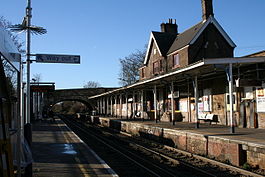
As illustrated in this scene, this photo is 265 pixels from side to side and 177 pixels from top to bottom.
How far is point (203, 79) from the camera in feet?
61.7

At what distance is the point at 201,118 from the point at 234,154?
9.58 metres

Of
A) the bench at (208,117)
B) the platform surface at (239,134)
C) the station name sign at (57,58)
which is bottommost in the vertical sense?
the platform surface at (239,134)

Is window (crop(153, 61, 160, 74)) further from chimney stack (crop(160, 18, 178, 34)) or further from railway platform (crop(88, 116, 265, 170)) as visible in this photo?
railway platform (crop(88, 116, 265, 170))

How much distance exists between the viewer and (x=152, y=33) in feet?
102

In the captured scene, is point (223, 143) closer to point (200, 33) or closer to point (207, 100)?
point (207, 100)

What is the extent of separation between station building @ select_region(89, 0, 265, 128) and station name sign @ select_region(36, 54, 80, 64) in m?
5.45

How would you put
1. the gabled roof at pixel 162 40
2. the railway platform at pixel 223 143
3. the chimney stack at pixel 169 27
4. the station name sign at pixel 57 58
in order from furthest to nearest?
the chimney stack at pixel 169 27 → the gabled roof at pixel 162 40 → the station name sign at pixel 57 58 → the railway platform at pixel 223 143

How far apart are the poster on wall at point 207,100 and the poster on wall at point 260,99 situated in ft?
13.9

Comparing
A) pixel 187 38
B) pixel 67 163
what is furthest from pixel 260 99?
pixel 187 38

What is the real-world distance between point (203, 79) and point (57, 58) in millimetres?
11761

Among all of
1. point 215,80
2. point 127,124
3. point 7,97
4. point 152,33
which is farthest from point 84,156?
point 152,33

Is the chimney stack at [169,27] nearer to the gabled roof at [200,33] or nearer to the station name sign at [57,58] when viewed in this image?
the gabled roof at [200,33]

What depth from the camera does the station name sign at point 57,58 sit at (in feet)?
30.0

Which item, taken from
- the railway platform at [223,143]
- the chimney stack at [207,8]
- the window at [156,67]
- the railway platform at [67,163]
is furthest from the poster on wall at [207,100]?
the window at [156,67]
